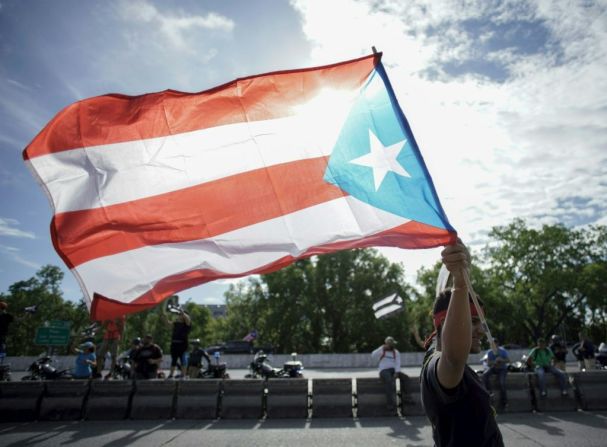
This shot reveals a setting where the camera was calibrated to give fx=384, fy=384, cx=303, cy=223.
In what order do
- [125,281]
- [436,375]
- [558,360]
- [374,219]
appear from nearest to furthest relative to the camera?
[436,375] < [125,281] < [374,219] < [558,360]

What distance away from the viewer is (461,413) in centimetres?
165

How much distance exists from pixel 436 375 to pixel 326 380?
7.42 metres

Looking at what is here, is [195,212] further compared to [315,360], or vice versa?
[315,360]

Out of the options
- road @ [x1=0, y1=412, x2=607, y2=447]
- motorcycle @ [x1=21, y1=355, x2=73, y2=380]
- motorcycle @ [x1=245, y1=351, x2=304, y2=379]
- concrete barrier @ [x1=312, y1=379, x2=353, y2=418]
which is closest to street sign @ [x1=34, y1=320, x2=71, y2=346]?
motorcycle @ [x1=21, y1=355, x2=73, y2=380]

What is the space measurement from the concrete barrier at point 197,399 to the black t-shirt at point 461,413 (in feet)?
25.2

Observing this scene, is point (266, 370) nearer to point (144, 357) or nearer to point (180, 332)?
point (180, 332)

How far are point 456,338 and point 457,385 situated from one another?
0.23 metres

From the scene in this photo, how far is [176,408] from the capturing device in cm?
834

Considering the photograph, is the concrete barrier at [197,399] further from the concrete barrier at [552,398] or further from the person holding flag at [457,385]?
the person holding flag at [457,385]

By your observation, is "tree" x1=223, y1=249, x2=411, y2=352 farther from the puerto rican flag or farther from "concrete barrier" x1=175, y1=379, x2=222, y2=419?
the puerto rican flag

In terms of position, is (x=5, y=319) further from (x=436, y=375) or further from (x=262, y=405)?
(x=436, y=375)

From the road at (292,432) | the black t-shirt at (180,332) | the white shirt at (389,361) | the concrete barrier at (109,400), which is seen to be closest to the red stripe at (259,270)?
the road at (292,432)

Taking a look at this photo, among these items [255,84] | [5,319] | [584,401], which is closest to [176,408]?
[5,319]

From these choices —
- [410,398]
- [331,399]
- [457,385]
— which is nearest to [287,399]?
[331,399]
